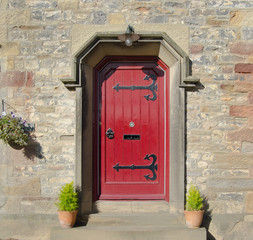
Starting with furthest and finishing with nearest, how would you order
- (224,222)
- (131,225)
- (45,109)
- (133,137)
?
(133,137) → (45,109) → (224,222) → (131,225)

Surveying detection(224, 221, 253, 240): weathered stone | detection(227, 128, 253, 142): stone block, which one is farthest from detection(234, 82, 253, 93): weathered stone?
detection(224, 221, 253, 240): weathered stone

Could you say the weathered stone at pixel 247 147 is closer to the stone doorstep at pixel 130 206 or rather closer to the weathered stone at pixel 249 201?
the weathered stone at pixel 249 201

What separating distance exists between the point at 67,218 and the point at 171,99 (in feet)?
7.29

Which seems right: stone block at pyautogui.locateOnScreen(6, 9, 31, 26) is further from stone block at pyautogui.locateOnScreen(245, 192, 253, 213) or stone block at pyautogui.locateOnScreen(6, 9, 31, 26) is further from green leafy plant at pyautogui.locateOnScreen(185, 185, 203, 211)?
stone block at pyautogui.locateOnScreen(245, 192, 253, 213)

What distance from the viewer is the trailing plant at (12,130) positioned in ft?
12.2

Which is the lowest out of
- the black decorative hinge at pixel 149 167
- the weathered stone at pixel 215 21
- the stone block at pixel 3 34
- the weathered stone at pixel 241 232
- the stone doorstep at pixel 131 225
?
the weathered stone at pixel 241 232

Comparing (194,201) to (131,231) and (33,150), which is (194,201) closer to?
(131,231)

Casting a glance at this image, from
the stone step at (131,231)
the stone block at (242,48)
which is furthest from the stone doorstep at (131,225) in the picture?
the stone block at (242,48)

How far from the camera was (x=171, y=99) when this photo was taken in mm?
4027

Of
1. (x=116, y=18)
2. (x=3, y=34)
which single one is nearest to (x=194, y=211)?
(x=116, y=18)

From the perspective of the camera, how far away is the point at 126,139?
4.16 metres

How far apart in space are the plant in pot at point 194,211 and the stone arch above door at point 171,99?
189 mm

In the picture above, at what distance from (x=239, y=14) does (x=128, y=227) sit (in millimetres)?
3448

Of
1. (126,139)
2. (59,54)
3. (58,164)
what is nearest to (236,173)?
(126,139)
